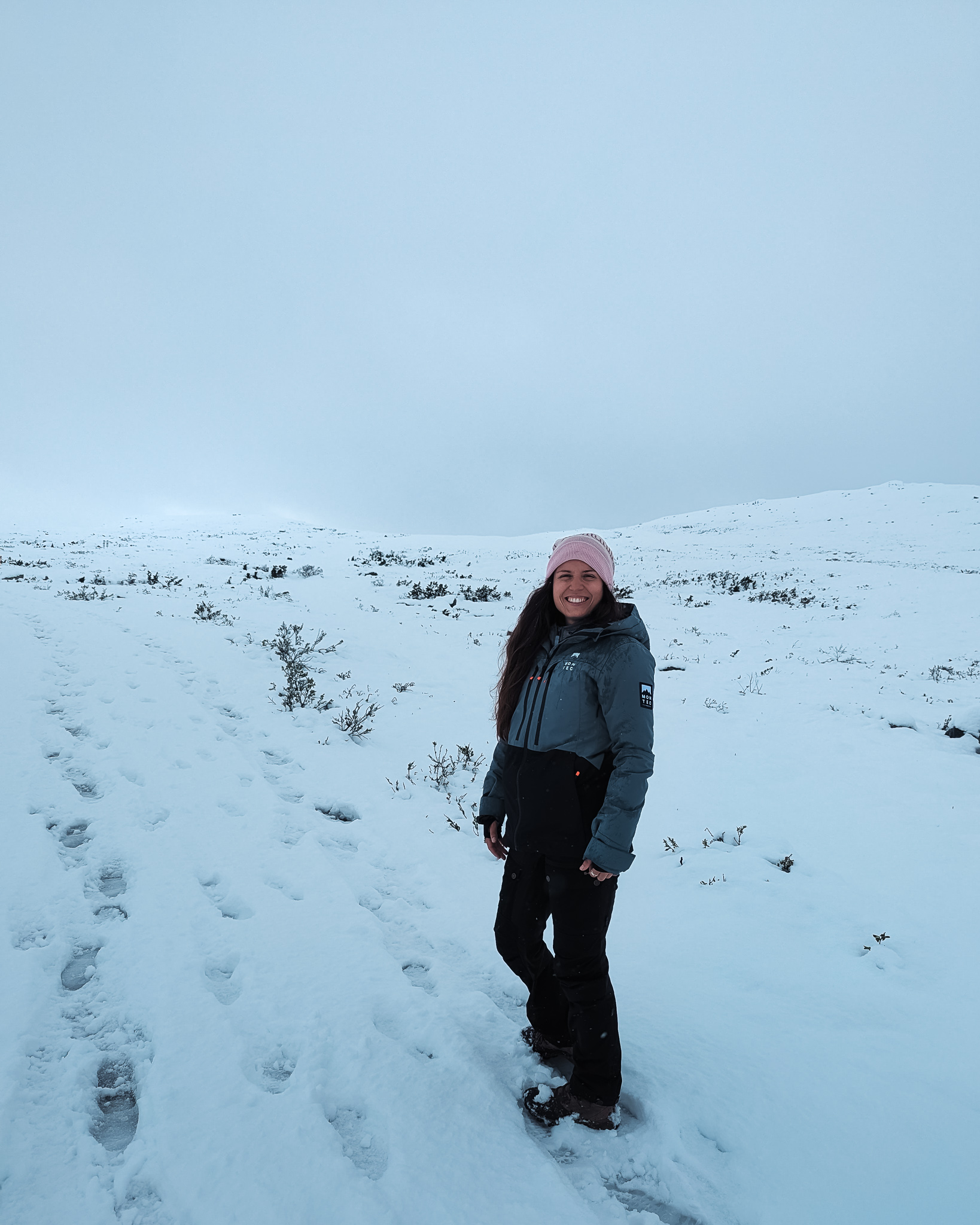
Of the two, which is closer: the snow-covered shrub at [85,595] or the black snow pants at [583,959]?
the black snow pants at [583,959]

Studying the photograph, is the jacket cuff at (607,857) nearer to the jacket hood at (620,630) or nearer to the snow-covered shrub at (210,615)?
the jacket hood at (620,630)

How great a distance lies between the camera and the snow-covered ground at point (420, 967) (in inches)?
76.9

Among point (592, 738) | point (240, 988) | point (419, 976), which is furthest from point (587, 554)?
point (240, 988)

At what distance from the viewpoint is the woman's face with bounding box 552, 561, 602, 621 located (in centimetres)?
236

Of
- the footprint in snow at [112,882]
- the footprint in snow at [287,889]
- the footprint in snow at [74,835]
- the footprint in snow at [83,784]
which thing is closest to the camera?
the footprint in snow at [112,882]

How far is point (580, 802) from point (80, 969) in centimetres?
263

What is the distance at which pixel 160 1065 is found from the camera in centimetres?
221

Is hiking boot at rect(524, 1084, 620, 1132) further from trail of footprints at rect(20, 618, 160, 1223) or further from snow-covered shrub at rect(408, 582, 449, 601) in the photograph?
snow-covered shrub at rect(408, 582, 449, 601)

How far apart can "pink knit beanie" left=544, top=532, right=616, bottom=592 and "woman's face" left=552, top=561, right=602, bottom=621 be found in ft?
0.08

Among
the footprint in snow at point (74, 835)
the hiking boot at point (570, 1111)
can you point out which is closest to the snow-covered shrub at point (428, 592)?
the footprint in snow at point (74, 835)

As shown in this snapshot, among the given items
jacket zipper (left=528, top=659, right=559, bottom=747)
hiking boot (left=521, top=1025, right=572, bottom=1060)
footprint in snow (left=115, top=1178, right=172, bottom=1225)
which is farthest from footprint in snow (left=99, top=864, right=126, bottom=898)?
jacket zipper (left=528, top=659, right=559, bottom=747)

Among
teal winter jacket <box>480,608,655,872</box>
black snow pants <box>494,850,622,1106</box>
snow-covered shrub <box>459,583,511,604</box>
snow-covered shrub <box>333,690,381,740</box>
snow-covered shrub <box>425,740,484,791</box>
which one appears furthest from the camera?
snow-covered shrub <box>459,583,511,604</box>

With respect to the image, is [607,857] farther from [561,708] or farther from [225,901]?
[225,901]

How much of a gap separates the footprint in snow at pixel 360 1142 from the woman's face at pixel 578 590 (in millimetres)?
2169
